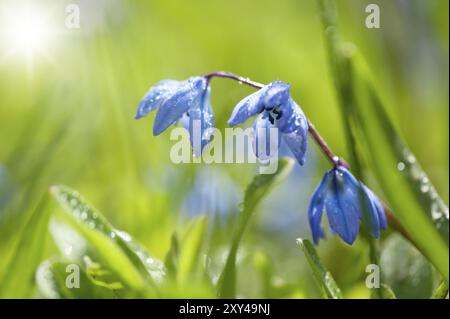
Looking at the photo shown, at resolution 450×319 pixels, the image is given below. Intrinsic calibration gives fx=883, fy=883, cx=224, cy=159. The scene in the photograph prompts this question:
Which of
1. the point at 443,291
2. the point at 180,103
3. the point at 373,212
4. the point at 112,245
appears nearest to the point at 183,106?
the point at 180,103

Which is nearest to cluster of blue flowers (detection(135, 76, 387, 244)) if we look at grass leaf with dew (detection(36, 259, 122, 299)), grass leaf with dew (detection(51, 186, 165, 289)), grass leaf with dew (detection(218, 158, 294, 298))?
grass leaf with dew (detection(218, 158, 294, 298))

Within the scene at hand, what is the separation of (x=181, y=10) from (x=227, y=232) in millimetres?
2015

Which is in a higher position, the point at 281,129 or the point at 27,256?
the point at 281,129

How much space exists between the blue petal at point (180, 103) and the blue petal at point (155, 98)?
0.6 inches

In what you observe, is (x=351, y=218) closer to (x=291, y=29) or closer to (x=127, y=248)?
(x=127, y=248)

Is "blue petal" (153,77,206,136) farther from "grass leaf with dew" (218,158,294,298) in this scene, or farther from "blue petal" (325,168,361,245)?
"blue petal" (325,168,361,245)

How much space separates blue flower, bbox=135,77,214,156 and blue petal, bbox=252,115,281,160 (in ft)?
0.27

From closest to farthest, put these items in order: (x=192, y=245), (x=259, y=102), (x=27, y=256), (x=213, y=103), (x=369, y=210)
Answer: (x=259, y=102) < (x=369, y=210) < (x=27, y=256) < (x=192, y=245) < (x=213, y=103)

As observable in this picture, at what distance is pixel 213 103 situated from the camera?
11.4 ft

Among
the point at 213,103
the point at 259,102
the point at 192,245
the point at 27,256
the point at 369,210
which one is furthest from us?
the point at 213,103

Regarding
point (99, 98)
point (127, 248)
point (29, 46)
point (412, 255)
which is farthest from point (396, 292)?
point (29, 46)

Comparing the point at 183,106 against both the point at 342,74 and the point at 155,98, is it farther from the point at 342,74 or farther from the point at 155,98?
the point at 342,74

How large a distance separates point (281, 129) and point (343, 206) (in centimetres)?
20

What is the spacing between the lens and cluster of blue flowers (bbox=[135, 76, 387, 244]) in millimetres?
1464
